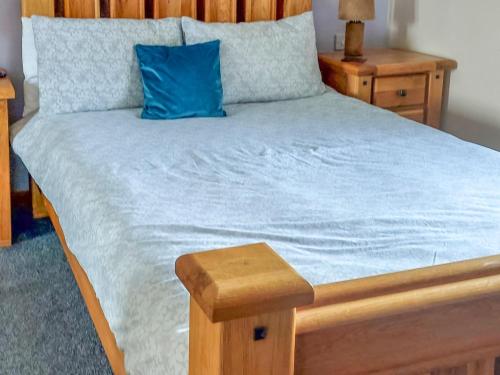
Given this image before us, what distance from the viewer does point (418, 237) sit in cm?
179

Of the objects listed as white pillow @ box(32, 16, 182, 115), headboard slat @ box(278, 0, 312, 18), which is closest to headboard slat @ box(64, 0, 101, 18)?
white pillow @ box(32, 16, 182, 115)

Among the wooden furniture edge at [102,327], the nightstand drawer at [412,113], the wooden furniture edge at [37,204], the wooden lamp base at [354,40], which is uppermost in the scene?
the wooden lamp base at [354,40]

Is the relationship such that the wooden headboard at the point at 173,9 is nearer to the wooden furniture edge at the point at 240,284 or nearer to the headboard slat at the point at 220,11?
the headboard slat at the point at 220,11

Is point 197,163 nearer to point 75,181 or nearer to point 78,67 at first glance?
point 75,181

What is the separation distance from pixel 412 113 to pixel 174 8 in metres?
1.17

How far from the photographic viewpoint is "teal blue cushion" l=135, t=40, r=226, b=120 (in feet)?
9.50

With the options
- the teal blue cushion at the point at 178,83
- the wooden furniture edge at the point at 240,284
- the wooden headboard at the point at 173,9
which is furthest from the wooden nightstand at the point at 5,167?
the wooden furniture edge at the point at 240,284

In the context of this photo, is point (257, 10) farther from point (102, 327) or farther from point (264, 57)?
point (102, 327)

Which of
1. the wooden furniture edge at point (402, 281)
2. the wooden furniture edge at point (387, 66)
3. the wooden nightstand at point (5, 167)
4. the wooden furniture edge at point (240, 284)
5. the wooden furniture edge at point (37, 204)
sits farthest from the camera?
the wooden furniture edge at point (387, 66)

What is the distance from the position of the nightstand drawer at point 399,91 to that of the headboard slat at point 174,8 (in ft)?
2.82

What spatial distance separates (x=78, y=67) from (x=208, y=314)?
2.02 m

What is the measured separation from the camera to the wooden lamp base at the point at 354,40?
348cm

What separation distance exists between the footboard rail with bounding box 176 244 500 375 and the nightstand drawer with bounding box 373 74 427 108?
2143 mm

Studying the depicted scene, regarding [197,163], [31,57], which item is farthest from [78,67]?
[197,163]
